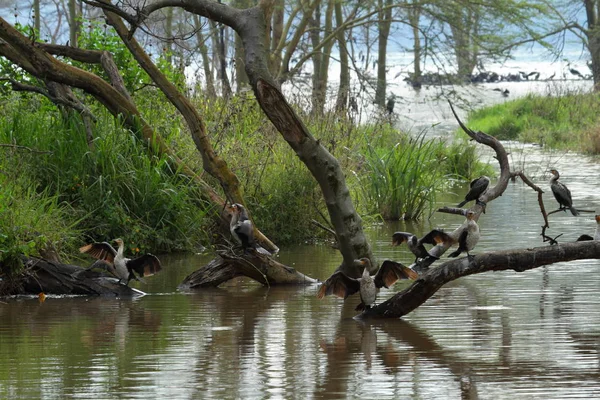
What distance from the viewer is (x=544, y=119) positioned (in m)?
32.7

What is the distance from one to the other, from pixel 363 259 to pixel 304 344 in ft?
4.50

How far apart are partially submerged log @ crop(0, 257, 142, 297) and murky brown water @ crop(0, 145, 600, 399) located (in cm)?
18

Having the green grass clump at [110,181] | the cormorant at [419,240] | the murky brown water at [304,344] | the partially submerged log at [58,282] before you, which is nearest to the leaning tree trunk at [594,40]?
the green grass clump at [110,181]

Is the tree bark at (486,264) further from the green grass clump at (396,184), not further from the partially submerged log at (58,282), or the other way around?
the green grass clump at (396,184)

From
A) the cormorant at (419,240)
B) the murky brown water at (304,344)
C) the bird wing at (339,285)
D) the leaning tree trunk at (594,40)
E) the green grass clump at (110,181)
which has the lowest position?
the murky brown water at (304,344)

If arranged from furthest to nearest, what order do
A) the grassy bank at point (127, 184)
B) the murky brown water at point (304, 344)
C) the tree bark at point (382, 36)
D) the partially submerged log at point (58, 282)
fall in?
the tree bark at point (382, 36)
the grassy bank at point (127, 184)
the partially submerged log at point (58, 282)
the murky brown water at point (304, 344)

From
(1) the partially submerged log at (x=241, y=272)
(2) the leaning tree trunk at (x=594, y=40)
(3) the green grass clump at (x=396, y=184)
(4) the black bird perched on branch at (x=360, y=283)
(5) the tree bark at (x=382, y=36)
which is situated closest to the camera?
(4) the black bird perched on branch at (x=360, y=283)

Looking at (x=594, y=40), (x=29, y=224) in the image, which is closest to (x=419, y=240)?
(x=29, y=224)

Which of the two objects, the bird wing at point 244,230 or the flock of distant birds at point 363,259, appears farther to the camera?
Answer: the bird wing at point 244,230

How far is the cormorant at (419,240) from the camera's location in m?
8.94

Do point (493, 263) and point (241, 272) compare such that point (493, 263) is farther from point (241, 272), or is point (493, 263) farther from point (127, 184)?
point (127, 184)

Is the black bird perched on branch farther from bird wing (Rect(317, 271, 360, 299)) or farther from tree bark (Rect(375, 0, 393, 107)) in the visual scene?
tree bark (Rect(375, 0, 393, 107))

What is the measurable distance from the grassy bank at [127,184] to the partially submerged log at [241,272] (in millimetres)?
1236

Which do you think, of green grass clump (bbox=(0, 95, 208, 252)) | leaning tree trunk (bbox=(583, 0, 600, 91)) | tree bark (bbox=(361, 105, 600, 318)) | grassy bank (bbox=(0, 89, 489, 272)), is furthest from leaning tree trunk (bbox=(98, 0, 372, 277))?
leaning tree trunk (bbox=(583, 0, 600, 91))
